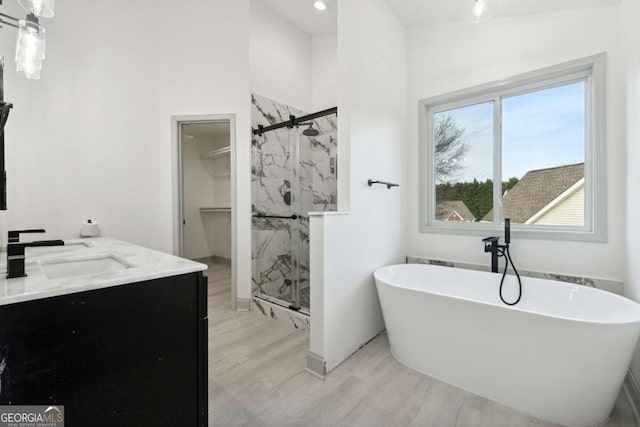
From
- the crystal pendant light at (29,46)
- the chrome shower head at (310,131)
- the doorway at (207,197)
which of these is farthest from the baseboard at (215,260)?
the crystal pendant light at (29,46)

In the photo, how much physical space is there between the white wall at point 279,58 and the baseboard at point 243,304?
2344 mm

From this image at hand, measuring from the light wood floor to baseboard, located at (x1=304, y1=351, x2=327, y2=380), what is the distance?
4cm

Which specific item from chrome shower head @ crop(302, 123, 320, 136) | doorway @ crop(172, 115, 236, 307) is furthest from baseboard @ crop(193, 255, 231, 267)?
chrome shower head @ crop(302, 123, 320, 136)

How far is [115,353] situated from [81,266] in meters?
0.73

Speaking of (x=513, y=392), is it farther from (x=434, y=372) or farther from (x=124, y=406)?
(x=124, y=406)

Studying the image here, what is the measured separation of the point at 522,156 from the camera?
7.64 feet

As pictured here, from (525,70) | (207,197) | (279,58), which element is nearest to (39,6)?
(279,58)

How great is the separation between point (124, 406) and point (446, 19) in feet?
11.4

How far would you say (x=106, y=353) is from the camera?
87cm

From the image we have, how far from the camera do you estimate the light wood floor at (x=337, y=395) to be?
4.71ft

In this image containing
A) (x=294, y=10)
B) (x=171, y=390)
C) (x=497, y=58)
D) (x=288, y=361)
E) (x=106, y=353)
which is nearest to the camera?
(x=106, y=353)

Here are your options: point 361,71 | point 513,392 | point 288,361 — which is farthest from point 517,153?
point 288,361

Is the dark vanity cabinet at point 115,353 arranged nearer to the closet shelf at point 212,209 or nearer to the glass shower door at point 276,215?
the glass shower door at point 276,215

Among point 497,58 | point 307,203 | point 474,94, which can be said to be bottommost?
point 307,203
